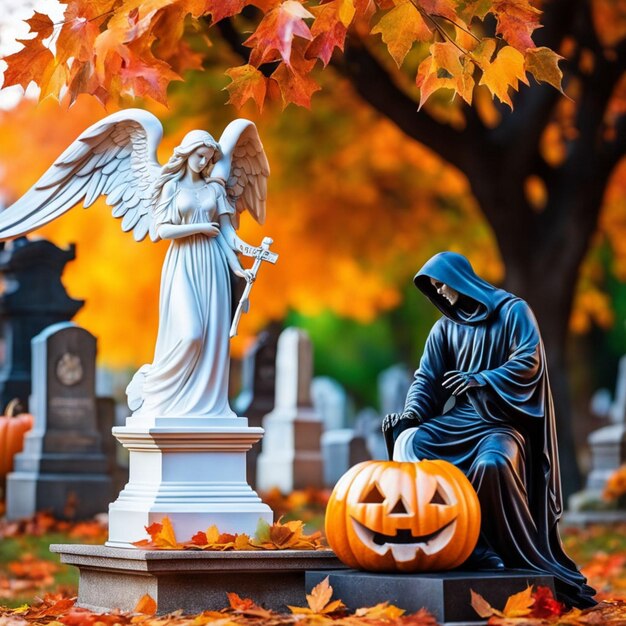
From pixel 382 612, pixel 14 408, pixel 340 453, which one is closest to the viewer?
pixel 382 612

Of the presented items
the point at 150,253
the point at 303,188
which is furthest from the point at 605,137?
the point at 150,253

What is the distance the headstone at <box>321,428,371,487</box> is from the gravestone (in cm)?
532

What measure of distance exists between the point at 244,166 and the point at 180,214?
79 centimetres

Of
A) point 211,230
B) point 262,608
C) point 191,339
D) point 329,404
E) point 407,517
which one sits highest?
point 211,230

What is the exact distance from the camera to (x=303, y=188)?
83.3ft

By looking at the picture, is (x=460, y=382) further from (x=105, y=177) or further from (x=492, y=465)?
(x=105, y=177)

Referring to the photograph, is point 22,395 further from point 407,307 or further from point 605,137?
point 407,307

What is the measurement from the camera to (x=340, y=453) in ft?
66.0

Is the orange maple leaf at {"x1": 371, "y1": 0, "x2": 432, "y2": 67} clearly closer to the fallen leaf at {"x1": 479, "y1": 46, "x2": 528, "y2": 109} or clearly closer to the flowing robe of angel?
the fallen leaf at {"x1": 479, "y1": 46, "x2": 528, "y2": 109}

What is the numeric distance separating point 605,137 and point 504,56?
11.4 meters

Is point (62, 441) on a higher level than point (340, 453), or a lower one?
higher

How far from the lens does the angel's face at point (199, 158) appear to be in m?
8.73

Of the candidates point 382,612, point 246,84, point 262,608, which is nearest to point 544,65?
point 246,84

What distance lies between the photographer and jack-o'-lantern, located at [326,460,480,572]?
7172 mm
